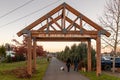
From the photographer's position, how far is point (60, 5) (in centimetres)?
2556

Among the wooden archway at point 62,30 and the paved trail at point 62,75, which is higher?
the wooden archway at point 62,30

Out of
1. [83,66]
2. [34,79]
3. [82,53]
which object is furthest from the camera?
[82,53]

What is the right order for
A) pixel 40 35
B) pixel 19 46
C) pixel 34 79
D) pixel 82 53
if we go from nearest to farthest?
pixel 34 79, pixel 40 35, pixel 82 53, pixel 19 46

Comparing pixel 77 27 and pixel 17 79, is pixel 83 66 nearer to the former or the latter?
pixel 77 27

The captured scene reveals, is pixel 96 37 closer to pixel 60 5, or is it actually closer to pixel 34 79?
pixel 60 5

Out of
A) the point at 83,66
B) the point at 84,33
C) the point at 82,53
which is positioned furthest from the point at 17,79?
the point at 82,53

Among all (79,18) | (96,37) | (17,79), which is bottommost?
(17,79)

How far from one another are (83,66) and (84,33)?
9341 mm

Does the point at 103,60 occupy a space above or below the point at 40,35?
below

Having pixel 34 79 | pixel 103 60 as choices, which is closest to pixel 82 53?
pixel 103 60

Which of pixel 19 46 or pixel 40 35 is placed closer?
pixel 40 35

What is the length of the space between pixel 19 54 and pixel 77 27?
171ft

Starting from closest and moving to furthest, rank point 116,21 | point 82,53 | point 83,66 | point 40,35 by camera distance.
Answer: point 40,35 → point 116,21 → point 83,66 → point 82,53

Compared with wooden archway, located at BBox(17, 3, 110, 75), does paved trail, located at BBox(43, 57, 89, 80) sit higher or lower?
lower
